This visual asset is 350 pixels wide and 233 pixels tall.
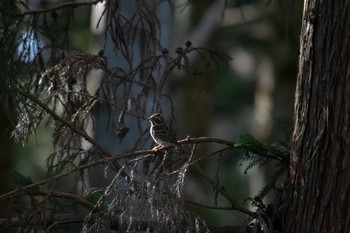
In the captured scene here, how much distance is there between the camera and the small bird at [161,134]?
Answer: 15.6 ft

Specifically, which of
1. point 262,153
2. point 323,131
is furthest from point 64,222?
point 323,131

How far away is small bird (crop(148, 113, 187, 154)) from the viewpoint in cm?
474

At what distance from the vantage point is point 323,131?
456 cm

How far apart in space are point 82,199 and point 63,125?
1.29 ft

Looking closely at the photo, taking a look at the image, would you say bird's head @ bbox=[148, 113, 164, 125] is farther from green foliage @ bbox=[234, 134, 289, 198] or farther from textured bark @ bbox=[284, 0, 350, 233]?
textured bark @ bbox=[284, 0, 350, 233]

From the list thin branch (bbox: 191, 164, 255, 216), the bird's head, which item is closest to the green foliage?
thin branch (bbox: 191, 164, 255, 216)

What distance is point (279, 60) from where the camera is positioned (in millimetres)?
17500

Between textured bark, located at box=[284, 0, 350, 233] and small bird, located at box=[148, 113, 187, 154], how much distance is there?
0.56m

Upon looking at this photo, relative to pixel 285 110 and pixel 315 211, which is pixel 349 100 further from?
pixel 285 110

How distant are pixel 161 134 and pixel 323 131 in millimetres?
764

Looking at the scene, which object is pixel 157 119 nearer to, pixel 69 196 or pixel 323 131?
pixel 69 196

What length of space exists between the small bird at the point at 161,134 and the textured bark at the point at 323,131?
555 millimetres

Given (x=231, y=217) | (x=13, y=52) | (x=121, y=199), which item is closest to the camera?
(x=121, y=199)

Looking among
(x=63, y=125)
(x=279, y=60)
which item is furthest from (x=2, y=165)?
(x=279, y=60)
